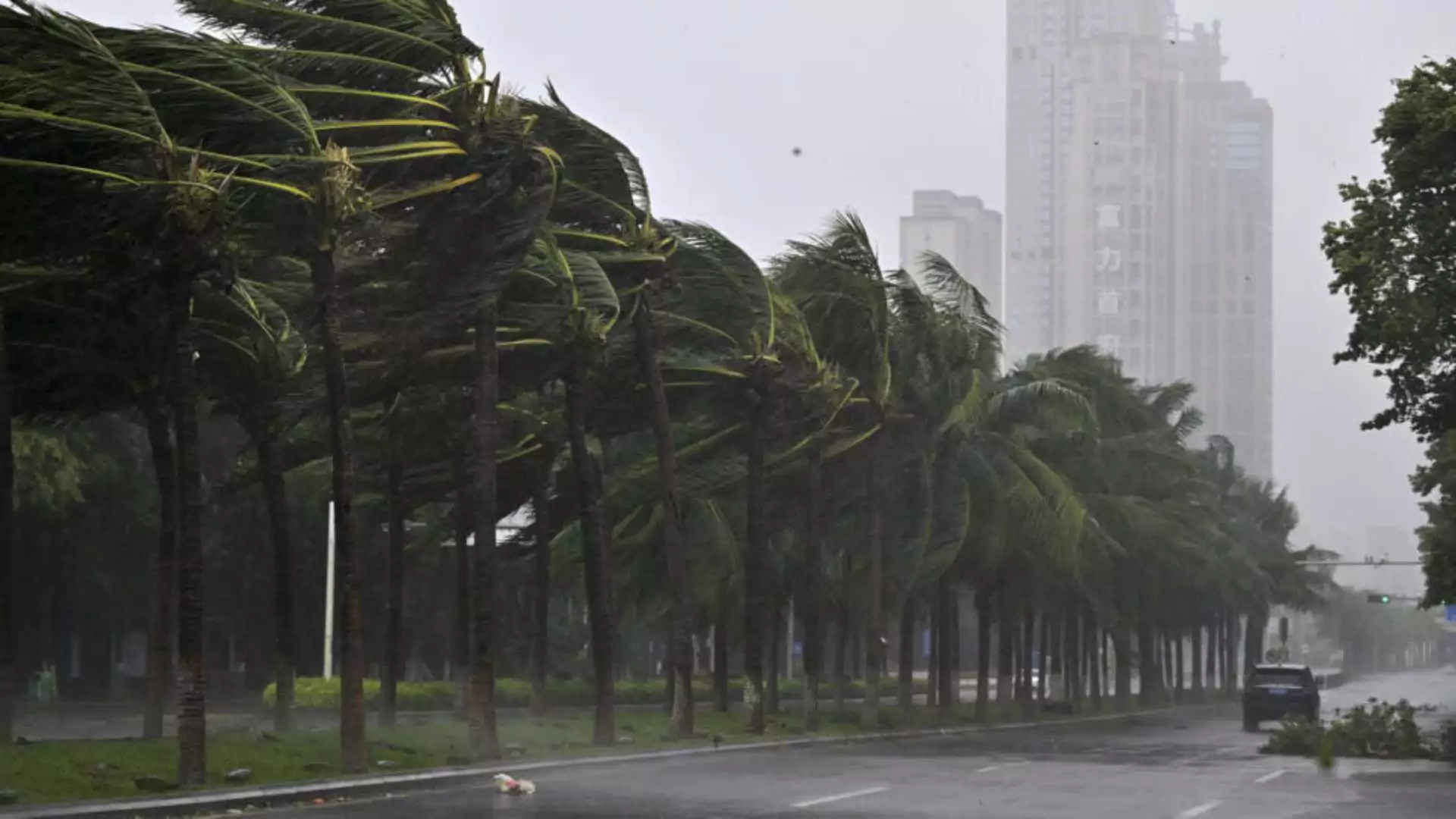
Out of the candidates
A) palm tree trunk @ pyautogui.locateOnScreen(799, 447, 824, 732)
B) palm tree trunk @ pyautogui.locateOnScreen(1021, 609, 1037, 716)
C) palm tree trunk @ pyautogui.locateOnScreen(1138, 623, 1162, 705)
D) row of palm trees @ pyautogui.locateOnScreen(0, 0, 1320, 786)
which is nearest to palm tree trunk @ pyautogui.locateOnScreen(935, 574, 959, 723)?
row of palm trees @ pyautogui.locateOnScreen(0, 0, 1320, 786)

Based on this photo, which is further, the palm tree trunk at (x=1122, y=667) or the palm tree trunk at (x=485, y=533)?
the palm tree trunk at (x=1122, y=667)

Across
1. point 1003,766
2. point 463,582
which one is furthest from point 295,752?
point 1003,766

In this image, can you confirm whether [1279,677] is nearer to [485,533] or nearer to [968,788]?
[968,788]

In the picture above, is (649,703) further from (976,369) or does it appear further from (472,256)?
(472,256)

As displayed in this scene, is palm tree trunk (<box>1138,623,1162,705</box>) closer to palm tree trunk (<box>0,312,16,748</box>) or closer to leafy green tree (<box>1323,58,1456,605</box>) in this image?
leafy green tree (<box>1323,58,1456,605</box>)

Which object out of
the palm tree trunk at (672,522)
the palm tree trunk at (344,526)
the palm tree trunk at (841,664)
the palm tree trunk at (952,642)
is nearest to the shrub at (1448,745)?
the palm tree trunk at (672,522)

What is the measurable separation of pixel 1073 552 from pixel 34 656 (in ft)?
102

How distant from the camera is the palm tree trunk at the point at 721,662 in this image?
45.1m

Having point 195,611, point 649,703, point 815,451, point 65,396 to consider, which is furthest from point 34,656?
point 195,611

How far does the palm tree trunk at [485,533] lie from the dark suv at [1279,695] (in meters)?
27.9

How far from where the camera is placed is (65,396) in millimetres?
26016

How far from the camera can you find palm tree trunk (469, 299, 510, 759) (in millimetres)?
26000

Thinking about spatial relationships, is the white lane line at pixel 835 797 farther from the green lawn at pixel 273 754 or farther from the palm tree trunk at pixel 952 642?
the palm tree trunk at pixel 952 642

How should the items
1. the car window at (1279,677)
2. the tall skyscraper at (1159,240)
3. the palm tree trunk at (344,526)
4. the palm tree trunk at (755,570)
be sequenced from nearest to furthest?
the palm tree trunk at (344,526)
the palm tree trunk at (755,570)
the car window at (1279,677)
the tall skyscraper at (1159,240)
